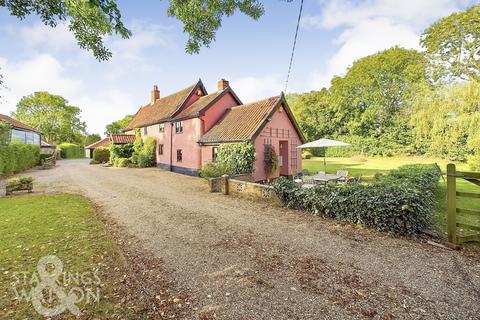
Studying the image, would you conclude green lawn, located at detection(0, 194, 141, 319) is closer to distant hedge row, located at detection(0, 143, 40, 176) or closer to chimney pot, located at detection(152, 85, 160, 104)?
distant hedge row, located at detection(0, 143, 40, 176)

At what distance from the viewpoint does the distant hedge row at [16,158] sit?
1776 cm

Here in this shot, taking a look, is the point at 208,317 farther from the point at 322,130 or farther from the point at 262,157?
the point at 322,130

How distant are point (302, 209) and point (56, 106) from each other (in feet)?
211

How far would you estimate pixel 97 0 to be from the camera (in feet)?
9.39

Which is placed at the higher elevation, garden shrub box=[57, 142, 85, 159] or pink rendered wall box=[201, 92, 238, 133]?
pink rendered wall box=[201, 92, 238, 133]

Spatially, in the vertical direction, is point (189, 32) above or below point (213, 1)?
below

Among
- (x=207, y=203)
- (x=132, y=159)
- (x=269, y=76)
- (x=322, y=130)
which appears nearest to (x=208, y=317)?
(x=207, y=203)

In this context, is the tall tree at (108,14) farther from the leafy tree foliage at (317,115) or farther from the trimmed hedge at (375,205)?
the leafy tree foliage at (317,115)

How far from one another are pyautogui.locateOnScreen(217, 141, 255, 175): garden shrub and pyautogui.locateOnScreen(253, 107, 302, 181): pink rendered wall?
1064mm

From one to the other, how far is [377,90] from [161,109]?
36268mm

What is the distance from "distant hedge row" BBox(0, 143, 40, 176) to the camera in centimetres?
1776

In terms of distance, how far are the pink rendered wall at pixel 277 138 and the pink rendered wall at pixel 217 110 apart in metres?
5.42

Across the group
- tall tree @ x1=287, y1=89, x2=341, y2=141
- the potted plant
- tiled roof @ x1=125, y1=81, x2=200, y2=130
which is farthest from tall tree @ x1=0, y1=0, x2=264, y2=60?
tall tree @ x1=287, y1=89, x2=341, y2=141

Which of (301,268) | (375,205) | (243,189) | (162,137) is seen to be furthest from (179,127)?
(301,268)
